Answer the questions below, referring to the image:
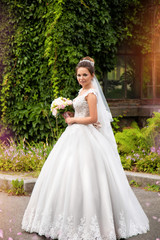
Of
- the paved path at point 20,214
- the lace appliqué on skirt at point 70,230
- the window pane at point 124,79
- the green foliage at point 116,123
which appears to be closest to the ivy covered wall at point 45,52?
the window pane at point 124,79

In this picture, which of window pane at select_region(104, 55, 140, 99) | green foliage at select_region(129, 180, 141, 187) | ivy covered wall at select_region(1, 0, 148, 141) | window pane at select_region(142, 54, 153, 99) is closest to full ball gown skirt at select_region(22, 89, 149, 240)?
green foliage at select_region(129, 180, 141, 187)

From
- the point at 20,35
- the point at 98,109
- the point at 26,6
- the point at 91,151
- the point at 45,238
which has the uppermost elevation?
the point at 26,6

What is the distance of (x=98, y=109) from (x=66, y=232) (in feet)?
5.11

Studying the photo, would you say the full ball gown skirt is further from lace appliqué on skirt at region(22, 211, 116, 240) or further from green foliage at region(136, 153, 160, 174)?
green foliage at region(136, 153, 160, 174)

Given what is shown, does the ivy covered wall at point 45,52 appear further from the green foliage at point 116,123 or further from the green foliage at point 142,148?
the green foliage at point 142,148

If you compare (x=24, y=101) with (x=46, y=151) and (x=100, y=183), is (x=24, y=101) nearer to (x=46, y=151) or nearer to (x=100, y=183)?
(x=46, y=151)

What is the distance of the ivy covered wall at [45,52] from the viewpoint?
805 centimetres

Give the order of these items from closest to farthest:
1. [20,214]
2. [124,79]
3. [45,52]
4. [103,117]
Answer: [103,117] → [20,214] → [45,52] → [124,79]

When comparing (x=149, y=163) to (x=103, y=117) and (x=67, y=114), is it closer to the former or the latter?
(x=103, y=117)

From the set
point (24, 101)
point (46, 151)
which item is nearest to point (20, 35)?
point (24, 101)

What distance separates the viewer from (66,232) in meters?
3.44

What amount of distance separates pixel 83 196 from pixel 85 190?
2.9 inches

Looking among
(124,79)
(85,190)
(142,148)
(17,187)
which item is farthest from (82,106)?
(124,79)

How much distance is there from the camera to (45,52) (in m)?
8.23
